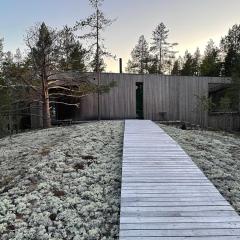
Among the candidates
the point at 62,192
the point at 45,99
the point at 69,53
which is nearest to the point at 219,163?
the point at 62,192

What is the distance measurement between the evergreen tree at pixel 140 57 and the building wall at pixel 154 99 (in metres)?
22.6

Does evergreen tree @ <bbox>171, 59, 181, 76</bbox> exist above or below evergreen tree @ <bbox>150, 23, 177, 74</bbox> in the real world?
below

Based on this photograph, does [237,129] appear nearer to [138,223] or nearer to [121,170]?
[121,170]

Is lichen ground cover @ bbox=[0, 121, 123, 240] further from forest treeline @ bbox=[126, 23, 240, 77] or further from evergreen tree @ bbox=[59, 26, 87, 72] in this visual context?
forest treeline @ bbox=[126, 23, 240, 77]

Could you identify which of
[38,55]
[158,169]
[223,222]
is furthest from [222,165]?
[38,55]

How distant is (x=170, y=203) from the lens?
5.11 m

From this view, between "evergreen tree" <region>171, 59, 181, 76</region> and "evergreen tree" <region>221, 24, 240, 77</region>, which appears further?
"evergreen tree" <region>171, 59, 181, 76</region>

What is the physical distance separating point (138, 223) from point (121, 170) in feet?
8.32

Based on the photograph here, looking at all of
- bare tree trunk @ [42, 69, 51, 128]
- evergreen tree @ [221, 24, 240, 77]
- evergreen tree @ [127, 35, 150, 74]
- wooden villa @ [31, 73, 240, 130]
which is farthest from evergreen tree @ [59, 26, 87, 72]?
evergreen tree @ [127, 35, 150, 74]

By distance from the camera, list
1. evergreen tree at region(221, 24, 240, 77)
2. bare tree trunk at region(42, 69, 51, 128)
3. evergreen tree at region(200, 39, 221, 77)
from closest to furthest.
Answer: bare tree trunk at region(42, 69, 51, 128), evergreen tree at region(221, 24, 240, 77), evergreen tree at region(200, 39, 221, 77)

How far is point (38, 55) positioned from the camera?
16.9 meters

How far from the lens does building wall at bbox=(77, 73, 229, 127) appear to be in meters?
20.9

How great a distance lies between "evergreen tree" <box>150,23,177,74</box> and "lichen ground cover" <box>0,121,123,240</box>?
3635 cm

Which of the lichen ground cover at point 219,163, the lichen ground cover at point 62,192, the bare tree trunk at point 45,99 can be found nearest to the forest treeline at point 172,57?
the bare tree trunk at point 45,99
